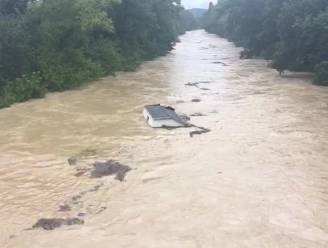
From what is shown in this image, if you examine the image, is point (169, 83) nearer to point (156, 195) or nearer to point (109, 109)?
point (109, 109)

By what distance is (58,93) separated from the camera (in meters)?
22.5

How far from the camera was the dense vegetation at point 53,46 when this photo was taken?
2170 centimetres

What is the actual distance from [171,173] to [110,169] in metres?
1.44

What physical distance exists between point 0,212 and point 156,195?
9.67ft

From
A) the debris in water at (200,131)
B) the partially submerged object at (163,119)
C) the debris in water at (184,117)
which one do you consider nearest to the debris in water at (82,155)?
the partially submerged object at (163,119)

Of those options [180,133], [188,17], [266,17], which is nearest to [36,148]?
[180,133]

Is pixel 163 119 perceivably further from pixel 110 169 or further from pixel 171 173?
pixel 171 173

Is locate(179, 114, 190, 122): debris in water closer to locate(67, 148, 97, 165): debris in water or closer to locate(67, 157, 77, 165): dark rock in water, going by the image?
locate(67, 148, 97, 165): debris in water

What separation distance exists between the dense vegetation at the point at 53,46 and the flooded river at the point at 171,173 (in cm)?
199

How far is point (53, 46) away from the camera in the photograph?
81.0 ft

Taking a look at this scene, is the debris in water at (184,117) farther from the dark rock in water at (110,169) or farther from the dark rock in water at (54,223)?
the dark rock in water at (54,223)

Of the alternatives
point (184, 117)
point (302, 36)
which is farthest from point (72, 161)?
point (302, 36)

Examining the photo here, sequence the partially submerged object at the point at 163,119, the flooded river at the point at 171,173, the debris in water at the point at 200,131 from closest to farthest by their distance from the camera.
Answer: the flooded river at the point at 171,173 → the debris in water at the point at 200,131 → the partially submerged object at the point at 163,119

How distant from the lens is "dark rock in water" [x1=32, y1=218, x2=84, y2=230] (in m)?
8.73
